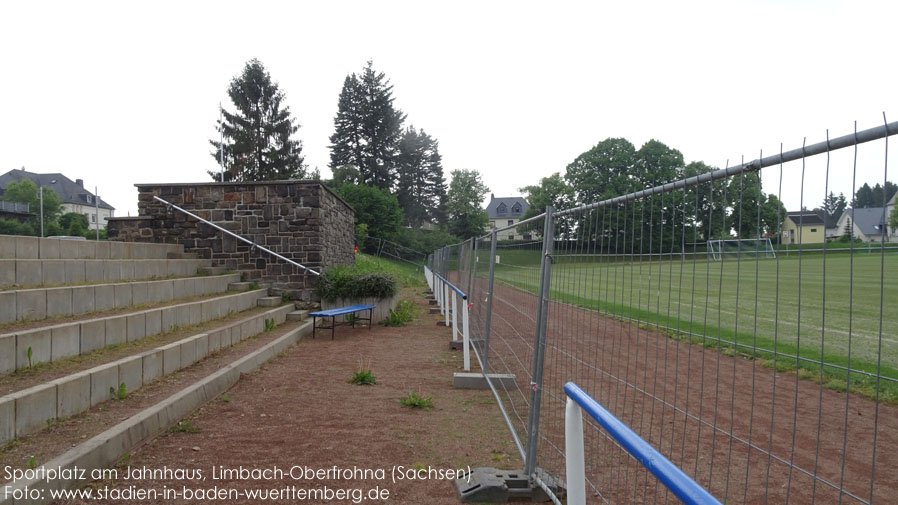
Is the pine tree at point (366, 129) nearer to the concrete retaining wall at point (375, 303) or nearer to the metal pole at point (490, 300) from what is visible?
the concrete retaining wall at point (375, 303)

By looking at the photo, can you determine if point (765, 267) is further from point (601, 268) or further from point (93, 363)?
point (93, 363)

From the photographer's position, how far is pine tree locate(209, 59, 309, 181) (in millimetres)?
37562

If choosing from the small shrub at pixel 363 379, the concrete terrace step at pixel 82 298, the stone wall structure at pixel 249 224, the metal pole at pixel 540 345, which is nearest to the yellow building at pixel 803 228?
the metal pole at pixel 540 345

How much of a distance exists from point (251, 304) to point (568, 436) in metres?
9.07

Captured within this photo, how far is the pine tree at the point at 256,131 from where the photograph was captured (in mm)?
37562

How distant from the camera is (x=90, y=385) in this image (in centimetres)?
422

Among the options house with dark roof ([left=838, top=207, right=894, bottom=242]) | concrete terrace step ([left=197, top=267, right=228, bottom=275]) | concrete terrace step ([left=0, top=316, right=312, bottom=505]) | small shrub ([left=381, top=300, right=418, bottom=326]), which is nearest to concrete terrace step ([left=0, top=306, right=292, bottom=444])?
concrete terrace step ([left=0, top=316, right=312, bottom=505])

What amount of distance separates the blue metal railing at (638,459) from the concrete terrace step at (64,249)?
21.2 feet

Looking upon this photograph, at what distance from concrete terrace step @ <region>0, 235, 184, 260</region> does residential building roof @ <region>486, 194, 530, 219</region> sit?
→ 272 ft

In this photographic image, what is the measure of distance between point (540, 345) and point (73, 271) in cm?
572

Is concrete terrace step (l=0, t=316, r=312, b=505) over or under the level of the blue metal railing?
under

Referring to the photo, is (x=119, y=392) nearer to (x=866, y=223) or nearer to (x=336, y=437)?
(x=336, y=437)

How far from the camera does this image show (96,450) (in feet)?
11.1

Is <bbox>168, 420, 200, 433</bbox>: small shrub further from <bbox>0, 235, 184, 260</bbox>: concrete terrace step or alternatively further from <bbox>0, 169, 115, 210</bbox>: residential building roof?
<bbox>0, 169, 115, 210</bbox>: residential building roof
